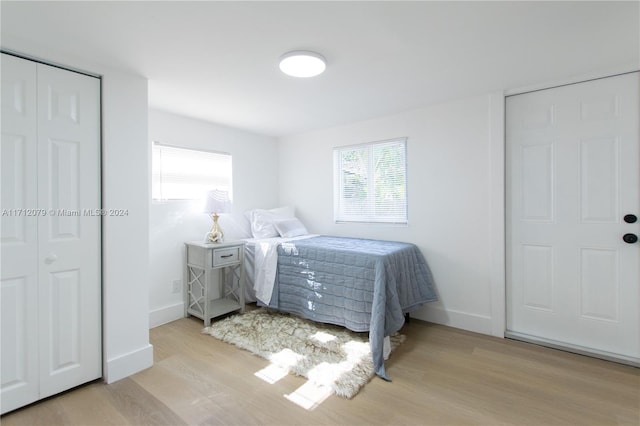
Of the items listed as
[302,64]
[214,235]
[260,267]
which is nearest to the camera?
[302,64]

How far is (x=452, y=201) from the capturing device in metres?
2.98

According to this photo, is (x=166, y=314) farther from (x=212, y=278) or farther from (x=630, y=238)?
(x=630, y=238)

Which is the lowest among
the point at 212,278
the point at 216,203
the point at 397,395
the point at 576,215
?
the point at 397,395

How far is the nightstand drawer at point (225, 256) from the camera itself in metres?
3.02

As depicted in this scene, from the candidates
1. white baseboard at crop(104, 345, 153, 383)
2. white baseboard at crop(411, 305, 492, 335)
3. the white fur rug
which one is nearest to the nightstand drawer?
the white fur rug

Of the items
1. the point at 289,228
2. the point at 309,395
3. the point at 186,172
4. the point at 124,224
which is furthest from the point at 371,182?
the point at 124,224

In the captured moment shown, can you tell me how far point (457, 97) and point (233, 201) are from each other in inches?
110

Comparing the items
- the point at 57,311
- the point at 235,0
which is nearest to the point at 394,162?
the point at 235,0

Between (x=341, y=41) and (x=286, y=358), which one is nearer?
(x=341, y=41)

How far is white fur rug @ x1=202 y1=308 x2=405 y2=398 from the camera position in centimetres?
207

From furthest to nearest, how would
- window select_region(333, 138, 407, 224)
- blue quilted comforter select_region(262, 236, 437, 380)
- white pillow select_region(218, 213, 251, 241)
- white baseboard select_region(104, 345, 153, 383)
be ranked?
1. white pillow select_region(218, 213, 251, 241)
2. window select_region(333, 138, 407, 224)
3. blue quilted comforter select_region(262, 236, 437, 380)
4. white baseboard select_region(104, 345, 153, 383)

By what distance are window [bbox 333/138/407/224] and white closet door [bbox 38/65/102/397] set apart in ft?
8.39

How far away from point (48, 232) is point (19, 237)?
0.13 m

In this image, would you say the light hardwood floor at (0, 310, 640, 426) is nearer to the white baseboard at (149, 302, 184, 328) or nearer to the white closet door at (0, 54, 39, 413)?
the white closet door at (0, 54, 39, 413)
